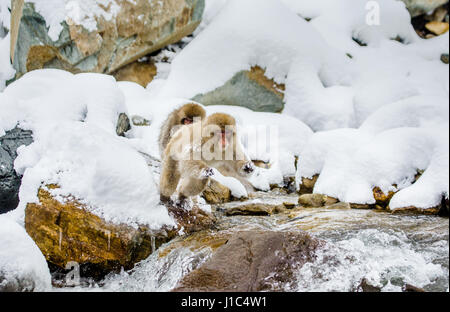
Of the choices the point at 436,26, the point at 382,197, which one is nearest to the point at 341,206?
the point at 382,197

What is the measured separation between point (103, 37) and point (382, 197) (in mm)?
6722

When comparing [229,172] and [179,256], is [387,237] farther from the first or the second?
[179,256]

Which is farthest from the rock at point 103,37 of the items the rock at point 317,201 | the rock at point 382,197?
the rock at point 382,197

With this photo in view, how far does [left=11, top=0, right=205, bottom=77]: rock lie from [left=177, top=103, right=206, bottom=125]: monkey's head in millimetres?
4607

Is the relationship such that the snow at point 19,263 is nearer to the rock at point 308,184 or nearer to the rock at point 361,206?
the rock at point 361,206

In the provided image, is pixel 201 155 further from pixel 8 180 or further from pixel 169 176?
pixel 8 180

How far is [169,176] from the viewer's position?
122 inches

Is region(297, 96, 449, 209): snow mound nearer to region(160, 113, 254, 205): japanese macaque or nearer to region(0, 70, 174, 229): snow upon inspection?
region(160, 113, 254, 205): japanese macaque

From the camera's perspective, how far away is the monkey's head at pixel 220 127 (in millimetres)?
2801

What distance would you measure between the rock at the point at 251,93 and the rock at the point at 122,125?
295 cm

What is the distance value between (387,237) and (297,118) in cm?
641

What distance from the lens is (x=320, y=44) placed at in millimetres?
9664

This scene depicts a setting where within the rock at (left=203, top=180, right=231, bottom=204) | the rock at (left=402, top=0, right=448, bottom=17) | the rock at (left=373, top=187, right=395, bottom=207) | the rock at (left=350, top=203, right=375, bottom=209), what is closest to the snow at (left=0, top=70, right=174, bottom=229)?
the rock at (left=203, top=180, right=231, bottom=204)

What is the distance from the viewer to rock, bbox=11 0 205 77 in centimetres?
653
